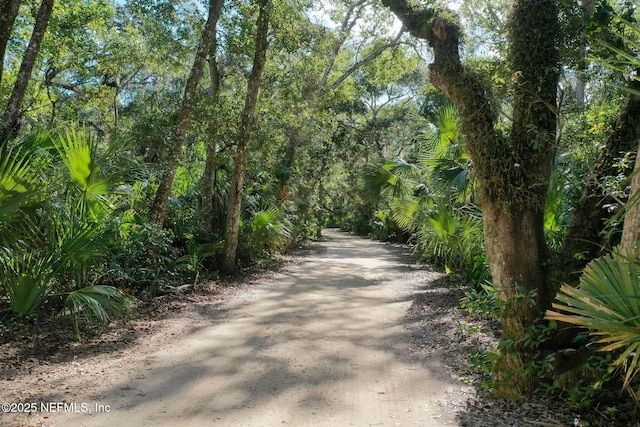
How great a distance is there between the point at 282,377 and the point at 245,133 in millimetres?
6626

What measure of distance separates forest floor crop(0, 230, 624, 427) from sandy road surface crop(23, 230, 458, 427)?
0.02 meters

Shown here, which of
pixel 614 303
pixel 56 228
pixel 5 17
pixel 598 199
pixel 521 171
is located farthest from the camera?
pixel 56 228

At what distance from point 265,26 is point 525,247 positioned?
24.7ft

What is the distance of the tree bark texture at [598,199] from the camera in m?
4.23

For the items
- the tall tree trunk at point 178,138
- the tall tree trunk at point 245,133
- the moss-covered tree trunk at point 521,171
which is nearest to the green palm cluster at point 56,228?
the tall tree trunk at point 178,138

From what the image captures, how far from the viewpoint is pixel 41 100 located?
15.3 metres

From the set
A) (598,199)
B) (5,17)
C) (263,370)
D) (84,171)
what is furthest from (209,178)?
(598,199)

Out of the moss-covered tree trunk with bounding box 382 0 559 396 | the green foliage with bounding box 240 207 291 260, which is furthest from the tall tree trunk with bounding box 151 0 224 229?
the moss-covered tree trunk with bounding box 382 0 559 396

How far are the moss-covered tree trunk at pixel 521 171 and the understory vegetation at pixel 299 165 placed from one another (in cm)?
2

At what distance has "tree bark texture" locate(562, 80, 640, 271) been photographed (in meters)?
4.23

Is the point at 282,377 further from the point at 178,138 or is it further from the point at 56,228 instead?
the point at 178,138

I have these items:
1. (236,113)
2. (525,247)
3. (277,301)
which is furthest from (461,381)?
(236,113)

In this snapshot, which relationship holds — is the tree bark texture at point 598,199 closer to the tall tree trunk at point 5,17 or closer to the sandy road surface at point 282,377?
the sandy road surface at point 282,377

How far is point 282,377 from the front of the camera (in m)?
4.73
